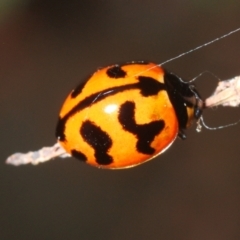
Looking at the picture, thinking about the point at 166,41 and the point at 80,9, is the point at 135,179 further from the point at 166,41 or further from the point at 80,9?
the point at 80,9

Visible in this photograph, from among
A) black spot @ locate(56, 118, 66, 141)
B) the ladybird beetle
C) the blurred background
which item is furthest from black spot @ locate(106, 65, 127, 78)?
the blurred background

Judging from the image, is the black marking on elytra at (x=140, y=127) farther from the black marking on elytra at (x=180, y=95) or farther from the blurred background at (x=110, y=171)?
the blurred background at (x=110, y=171)

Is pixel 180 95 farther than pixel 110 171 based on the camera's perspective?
No

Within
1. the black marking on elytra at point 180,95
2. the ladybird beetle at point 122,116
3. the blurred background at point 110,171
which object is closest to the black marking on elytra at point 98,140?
the ladybird beetle at point 122,116

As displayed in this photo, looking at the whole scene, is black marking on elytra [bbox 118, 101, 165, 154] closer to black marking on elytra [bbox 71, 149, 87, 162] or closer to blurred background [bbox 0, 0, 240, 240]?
black marking on elytra [bbox 71, 149, 87, 162]

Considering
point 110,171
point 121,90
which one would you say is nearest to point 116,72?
point 121,90

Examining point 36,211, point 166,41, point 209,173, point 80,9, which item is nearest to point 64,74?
point 80,9

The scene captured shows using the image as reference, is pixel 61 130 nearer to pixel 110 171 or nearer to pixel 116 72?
pixel 116 72
